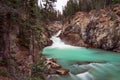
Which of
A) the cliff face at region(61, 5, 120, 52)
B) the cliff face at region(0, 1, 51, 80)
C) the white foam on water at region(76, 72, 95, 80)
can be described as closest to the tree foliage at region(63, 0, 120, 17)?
the cliff face at region(61, 5, 120, 52)

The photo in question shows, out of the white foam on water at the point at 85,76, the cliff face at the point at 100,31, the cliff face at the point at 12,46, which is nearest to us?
the cliff face at the point at 12,46

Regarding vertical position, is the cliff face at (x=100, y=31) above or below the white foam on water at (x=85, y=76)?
above

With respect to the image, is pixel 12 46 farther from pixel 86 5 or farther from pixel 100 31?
pixel 86 5

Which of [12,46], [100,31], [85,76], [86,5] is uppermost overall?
[86,5]

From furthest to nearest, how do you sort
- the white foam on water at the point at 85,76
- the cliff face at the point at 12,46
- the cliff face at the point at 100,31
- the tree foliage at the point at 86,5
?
the tree foliage at the point at 86,5 → the cliff face at the point at 100,31 → the white foam on water at the point at 85,76 → the cliff face at the point at 12,46

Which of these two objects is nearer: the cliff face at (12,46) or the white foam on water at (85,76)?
the cliff face at (12,46)

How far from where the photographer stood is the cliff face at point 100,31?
170 feet

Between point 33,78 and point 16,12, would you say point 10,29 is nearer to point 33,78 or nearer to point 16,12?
point 16,12

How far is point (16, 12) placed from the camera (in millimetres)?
17094

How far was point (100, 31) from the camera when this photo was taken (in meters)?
56.1

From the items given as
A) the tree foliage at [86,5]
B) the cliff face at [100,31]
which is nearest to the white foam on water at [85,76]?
the cliff face at [100,31]

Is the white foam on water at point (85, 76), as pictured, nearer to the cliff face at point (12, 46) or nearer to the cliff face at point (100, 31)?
the cliff face at point (12, 46)

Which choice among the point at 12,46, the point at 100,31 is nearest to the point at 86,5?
the point at 100,31

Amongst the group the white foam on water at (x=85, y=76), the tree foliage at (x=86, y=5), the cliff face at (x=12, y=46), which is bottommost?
the white foam on water at (x=85, y=76)
